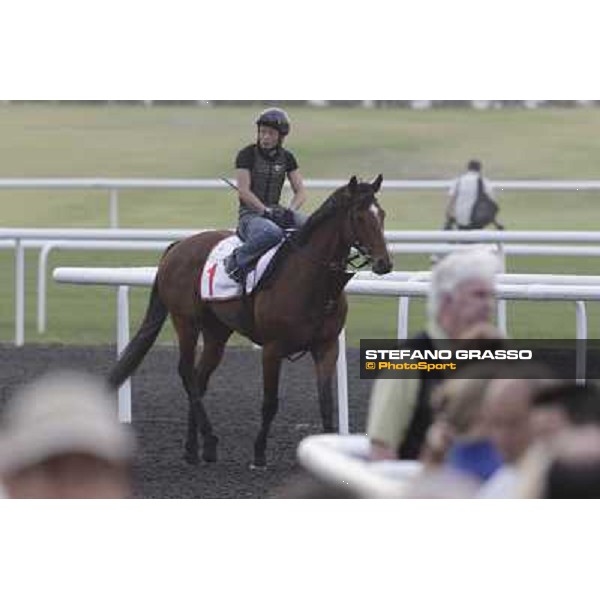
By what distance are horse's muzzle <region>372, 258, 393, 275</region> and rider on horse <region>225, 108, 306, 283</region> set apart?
0.51 meters

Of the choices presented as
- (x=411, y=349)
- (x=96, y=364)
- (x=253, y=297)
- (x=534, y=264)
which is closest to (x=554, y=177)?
(x=534, y=264)

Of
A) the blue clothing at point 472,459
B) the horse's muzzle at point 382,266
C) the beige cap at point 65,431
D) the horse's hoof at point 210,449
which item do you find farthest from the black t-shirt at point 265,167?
the beige cap at point 65,431

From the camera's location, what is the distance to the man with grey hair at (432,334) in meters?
4.18

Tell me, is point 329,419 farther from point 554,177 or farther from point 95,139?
point 554,177

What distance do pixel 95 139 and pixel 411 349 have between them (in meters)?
4.56

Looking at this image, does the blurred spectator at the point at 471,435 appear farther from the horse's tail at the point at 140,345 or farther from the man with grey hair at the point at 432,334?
the horse's tail at the point at 140,345

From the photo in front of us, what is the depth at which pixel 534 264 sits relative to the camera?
1148 centimetres

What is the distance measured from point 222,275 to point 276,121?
3.23 feet

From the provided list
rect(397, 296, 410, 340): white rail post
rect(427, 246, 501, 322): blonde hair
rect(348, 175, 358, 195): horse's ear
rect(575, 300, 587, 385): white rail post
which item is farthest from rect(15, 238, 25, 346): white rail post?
rect(427, 246, 501, 322): blonde hair

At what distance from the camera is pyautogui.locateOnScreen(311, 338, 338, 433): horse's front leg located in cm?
839

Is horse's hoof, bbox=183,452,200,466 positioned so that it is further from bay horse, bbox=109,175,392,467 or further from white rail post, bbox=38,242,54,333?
white rail post, bbox=38,242,54,333

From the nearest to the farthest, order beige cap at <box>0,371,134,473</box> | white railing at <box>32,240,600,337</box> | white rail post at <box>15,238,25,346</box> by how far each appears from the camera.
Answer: beige cap at <box>0,371,134,473</box>, white railing at <box>32,240,600,337</box>, white rail post at <box>15,238,25,346</box>

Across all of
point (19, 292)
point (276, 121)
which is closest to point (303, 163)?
point (276, 121)

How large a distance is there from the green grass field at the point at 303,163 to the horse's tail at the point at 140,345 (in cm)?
70
